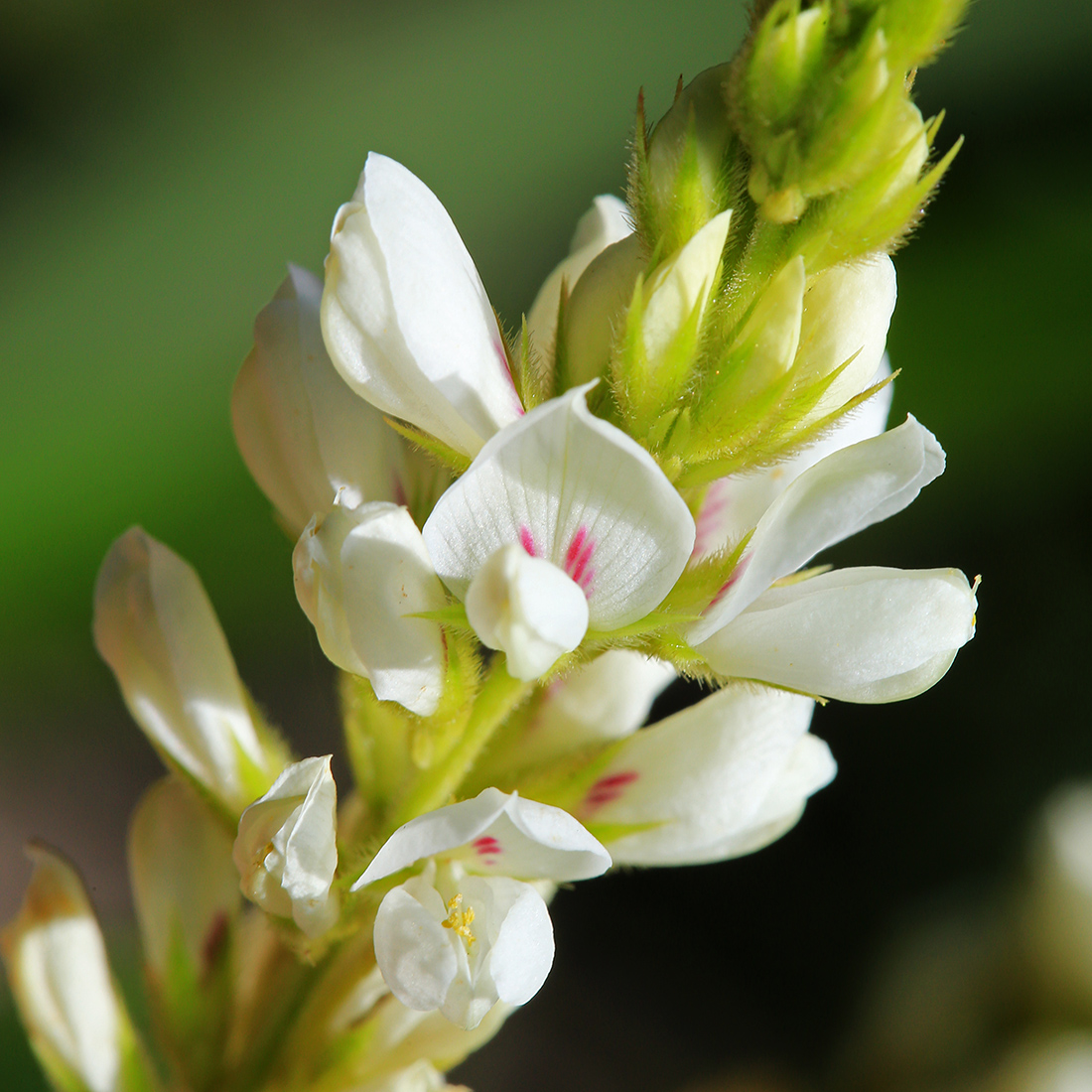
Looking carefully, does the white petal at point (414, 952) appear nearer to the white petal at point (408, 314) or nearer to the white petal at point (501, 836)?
the white petal at point (501, 836)

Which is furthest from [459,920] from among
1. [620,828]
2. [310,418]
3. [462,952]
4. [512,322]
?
[512,322]

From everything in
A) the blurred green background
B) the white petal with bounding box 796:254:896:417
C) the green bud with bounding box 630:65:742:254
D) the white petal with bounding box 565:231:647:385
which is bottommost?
the blurred green background

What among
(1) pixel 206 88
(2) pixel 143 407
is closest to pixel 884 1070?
(2) pixel 143 407

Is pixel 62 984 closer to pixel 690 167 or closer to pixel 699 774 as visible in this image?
pixel 699 774

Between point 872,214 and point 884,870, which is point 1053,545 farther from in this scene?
point 872,214

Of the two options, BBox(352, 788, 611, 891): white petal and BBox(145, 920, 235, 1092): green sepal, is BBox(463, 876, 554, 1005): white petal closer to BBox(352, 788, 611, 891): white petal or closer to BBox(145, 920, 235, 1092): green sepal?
BBox(352, 788, 611, 891): white petal

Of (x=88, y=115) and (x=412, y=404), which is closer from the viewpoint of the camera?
(x=412, y=404)

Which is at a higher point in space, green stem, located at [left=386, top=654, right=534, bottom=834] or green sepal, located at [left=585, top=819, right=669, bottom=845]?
green stem, located at [left=386, top=654, right=534, bottom=834]

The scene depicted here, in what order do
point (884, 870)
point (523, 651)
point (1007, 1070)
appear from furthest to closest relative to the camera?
point (884, 870), point (1007, 1070), point (523, 651)

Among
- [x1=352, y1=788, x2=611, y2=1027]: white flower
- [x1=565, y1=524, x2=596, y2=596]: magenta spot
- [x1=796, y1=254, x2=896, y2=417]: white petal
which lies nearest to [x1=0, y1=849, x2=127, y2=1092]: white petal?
[x1=352, y1=788, x2=611, y2=1027]: white flower
